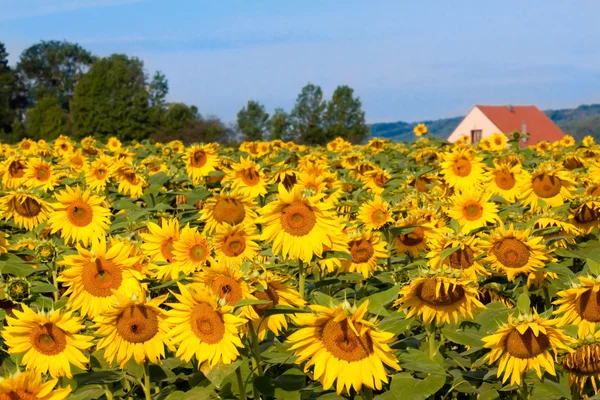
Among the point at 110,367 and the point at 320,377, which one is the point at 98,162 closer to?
the point at 110,367

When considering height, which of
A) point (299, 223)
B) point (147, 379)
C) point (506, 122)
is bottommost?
point (506, 122)

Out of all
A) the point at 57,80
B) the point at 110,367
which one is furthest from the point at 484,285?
the point at 57,80

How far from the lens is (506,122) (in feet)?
212

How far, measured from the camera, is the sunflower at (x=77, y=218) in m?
5.23

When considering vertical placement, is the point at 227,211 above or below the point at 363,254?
above

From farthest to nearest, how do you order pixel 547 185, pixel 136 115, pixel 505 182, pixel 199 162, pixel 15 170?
pixel 136 115
pixel 15 170
pixel 199 162
pixel 505 182
pixel 547 185

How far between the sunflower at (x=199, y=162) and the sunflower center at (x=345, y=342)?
4.97 m

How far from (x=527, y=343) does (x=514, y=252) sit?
107 cm

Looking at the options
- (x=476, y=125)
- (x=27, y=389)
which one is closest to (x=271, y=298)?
(x=27, y=389)

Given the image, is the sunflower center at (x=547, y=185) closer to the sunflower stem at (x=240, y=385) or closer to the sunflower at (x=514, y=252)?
the sunflower at (x=514, y=252)

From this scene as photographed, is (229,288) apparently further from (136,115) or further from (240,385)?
(136,115)

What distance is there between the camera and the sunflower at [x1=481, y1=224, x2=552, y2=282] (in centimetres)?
387

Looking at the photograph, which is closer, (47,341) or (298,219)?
(47,341)

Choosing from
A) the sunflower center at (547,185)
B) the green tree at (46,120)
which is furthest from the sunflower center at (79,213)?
the green tree at (46,120)
